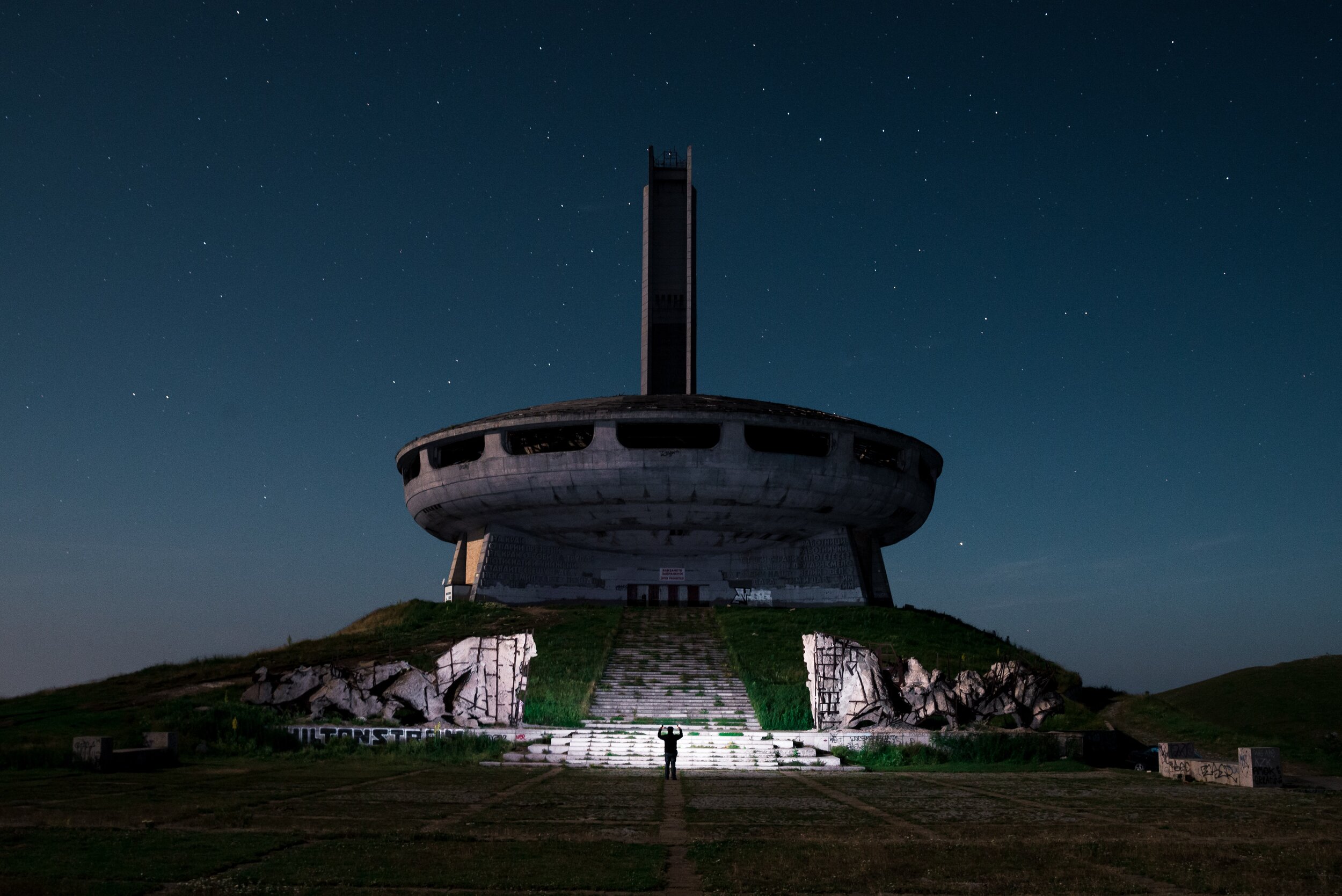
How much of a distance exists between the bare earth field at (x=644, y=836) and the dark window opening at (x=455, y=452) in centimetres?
3308

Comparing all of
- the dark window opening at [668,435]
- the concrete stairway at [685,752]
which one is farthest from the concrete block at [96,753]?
the dark window opening at [668,435]

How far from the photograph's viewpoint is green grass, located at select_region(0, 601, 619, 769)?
21828 millimetres

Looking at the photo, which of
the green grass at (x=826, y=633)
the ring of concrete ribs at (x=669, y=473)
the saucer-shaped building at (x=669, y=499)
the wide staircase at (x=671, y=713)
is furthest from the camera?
the saucer-shaped building at (x=669, y=499)

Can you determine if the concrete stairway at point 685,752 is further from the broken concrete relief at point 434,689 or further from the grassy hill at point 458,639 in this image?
the grassy hill at point 458,639

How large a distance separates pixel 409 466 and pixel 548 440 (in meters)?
10.5

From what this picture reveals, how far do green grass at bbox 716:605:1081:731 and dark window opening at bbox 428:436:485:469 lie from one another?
14.7 meters

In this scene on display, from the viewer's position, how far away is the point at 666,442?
155 ft

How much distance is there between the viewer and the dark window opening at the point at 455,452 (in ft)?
165

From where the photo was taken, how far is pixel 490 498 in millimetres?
48938

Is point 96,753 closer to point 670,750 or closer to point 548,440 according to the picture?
point 670,750

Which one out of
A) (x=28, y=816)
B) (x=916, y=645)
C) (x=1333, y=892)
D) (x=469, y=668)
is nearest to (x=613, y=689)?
(x=469, y=668)

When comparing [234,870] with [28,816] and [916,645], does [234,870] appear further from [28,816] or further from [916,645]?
[916,645]

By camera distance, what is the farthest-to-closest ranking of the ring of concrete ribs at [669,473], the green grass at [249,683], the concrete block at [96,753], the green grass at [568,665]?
1. the ring of concrete ribs at [669,473]
2. the green grass at [568,665]
3. the green grass at [249,683]
4. the concrete block at [96,753]

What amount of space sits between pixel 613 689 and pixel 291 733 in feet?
30.5
